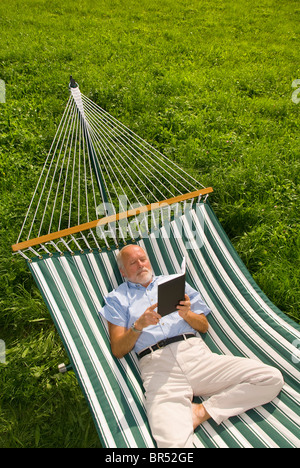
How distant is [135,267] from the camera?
2607mm

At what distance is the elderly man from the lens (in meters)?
1.98

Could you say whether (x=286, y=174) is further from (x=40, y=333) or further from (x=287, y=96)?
(x=40, y=333)

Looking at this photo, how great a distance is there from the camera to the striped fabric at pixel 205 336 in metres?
1.92

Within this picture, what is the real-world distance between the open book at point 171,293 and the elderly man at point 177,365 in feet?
0.17

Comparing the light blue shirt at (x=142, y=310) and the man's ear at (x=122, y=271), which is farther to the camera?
the man's ear at (x=122, y=271)

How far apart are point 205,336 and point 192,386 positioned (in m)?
0.39

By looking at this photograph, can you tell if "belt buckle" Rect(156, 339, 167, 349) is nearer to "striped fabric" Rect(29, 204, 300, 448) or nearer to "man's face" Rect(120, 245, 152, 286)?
"striped fabric" Rect(29, 204, 300, 448)

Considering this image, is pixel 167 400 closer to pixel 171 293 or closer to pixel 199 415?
pixel 199 415

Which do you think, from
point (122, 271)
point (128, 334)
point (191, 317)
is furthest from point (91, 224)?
point (191, 317)

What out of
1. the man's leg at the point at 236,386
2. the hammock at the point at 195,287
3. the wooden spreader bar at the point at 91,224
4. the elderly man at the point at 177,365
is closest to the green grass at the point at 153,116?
the hammock at the point at 195,287

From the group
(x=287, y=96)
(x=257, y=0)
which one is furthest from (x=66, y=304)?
(x=257, y=0)

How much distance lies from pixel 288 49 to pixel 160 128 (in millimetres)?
4145

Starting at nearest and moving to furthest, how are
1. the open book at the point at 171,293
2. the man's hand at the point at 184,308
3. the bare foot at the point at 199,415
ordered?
the bare foot at the point at 199,415, the open book at the point at 171,293, the man's hand at the point at 184,308

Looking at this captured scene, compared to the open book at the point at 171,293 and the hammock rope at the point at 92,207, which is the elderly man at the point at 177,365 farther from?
the hammock rope at the point at 92,207
